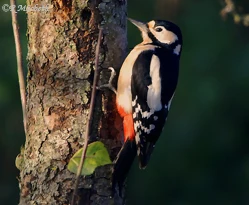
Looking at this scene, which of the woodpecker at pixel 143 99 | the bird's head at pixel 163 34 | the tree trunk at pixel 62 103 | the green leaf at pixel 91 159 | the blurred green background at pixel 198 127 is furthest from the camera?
the blurred green background at pixel 198 127

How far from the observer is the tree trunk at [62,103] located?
3768mm

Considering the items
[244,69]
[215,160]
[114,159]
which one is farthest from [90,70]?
[215,160]

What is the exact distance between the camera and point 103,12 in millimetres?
3914

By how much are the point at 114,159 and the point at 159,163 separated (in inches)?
136

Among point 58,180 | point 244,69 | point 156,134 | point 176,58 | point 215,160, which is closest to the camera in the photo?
point 58,180

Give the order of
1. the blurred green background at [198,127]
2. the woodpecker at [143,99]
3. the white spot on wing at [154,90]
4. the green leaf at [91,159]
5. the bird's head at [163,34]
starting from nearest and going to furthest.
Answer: the green leaf at [91,159] → the woodpecker at [143,99] → the white spot on wing at [154,90] → the bird's head at [163,34] → the blurred green background at [198,127]

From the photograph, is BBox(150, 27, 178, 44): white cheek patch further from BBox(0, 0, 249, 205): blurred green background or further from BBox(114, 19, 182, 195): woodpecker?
BBox(0, 0, 249, 205): blurred green background

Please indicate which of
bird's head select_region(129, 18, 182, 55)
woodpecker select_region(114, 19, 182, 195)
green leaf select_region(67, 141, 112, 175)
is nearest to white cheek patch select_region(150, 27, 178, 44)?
bird's head select_region(129, 18, 182, 55)

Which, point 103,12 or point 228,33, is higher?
point 103,12

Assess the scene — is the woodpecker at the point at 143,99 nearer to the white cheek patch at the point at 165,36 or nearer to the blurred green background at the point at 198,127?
the white cheek patch at the point at 165,36

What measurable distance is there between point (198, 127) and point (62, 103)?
3.70 meters

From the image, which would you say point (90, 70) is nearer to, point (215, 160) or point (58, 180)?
point (58, 180)

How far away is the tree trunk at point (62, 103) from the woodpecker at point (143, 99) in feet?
0.35

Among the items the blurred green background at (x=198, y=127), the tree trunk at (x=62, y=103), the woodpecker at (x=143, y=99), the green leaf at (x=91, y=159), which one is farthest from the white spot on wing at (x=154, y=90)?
the blurred green background at (x=198, y=127)
